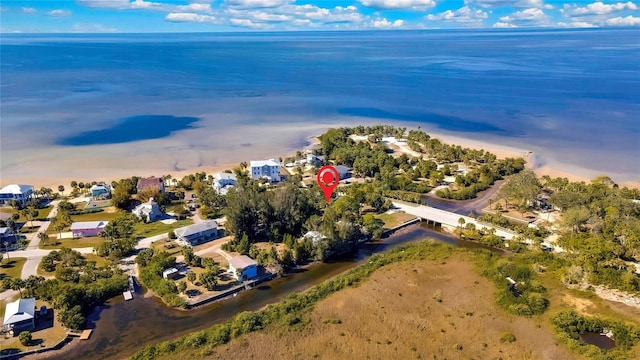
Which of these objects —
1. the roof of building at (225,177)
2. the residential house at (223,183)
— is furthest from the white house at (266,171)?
the residential house at (223,183)

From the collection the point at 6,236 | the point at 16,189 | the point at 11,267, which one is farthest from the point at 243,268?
the point at 16,189

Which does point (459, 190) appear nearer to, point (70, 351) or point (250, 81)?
point (70, 351)

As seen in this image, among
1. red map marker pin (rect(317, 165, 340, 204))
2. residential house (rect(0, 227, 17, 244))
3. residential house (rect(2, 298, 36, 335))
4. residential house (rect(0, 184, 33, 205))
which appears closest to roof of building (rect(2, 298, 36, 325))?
residential house (rect(2, 298, 36, 335))

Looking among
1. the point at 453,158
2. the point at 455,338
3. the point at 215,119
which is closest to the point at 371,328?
the point at 455,338

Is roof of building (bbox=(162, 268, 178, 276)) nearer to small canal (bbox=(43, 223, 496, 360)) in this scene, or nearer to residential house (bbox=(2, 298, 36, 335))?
small canal (bbox=(43, 223, 496, 360))

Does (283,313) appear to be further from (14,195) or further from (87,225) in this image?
(14,195)

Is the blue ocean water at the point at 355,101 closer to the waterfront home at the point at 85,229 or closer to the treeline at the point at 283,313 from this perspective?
the waterfront home at the point at 85,229
